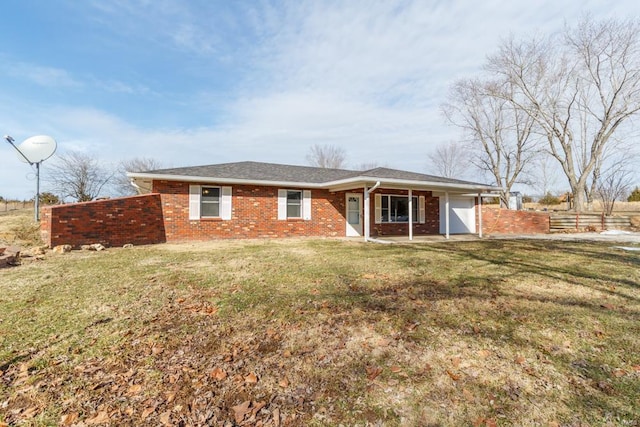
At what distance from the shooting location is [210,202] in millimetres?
12117

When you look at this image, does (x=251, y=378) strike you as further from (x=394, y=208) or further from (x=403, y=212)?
(x=403, y=212)

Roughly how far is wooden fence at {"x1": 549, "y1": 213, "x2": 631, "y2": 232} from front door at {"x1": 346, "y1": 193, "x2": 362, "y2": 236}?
12951mm

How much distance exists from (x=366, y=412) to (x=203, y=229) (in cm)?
1096

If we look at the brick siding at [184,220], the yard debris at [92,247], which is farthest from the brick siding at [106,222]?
the yard debris at [92,247]

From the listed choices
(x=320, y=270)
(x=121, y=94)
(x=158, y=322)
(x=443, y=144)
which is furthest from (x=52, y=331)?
(x=443, y=144)

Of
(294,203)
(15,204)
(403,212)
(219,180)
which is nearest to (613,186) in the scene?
(403,212)

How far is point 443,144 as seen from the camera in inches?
1590

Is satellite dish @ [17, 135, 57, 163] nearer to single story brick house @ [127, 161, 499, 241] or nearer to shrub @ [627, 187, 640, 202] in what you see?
single story brick house @ [127, 161, 499, 241]

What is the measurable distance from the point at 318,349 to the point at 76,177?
2713 cm

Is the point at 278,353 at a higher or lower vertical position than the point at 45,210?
lower

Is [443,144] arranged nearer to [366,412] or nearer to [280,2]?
[280,2]

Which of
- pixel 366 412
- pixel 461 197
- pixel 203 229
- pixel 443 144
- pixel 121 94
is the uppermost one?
pixel 443 144

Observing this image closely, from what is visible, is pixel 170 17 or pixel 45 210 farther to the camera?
pixel 170 17

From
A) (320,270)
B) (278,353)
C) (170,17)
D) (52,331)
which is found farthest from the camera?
(170,17)
